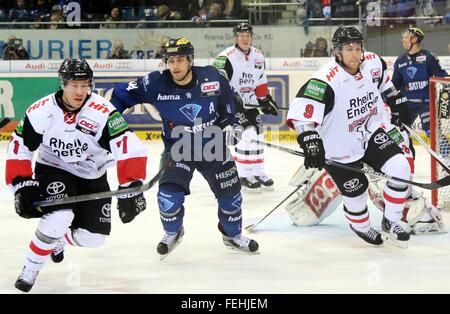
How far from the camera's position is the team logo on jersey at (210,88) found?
474 cm

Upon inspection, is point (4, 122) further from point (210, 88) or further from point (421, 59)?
point (210, 88)

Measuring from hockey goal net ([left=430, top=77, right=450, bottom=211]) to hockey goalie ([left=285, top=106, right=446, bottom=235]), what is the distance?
1.03ft

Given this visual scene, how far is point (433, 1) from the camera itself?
1020 centimetres

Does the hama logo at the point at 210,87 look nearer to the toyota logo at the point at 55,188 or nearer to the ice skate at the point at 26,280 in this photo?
the toyota logo at the point at 55,188

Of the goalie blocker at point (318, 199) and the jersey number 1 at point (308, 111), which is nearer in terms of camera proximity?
the jersey number 1 at point (308, 111)

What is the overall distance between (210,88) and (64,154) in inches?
38.0

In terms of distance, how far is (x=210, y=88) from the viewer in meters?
4.76

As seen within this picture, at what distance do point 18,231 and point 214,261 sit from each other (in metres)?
1.55

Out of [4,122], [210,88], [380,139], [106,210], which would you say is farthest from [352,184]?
[4,122]

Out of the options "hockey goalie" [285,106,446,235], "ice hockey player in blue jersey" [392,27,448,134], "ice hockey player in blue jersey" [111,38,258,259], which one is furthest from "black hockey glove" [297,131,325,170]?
"ice hockey player in blue jersey" [392,27,448,134]

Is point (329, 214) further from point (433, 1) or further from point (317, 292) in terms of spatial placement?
point (433, 1)

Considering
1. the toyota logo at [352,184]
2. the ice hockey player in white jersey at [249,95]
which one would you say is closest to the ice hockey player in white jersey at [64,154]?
the toyota logo at [352,184]
